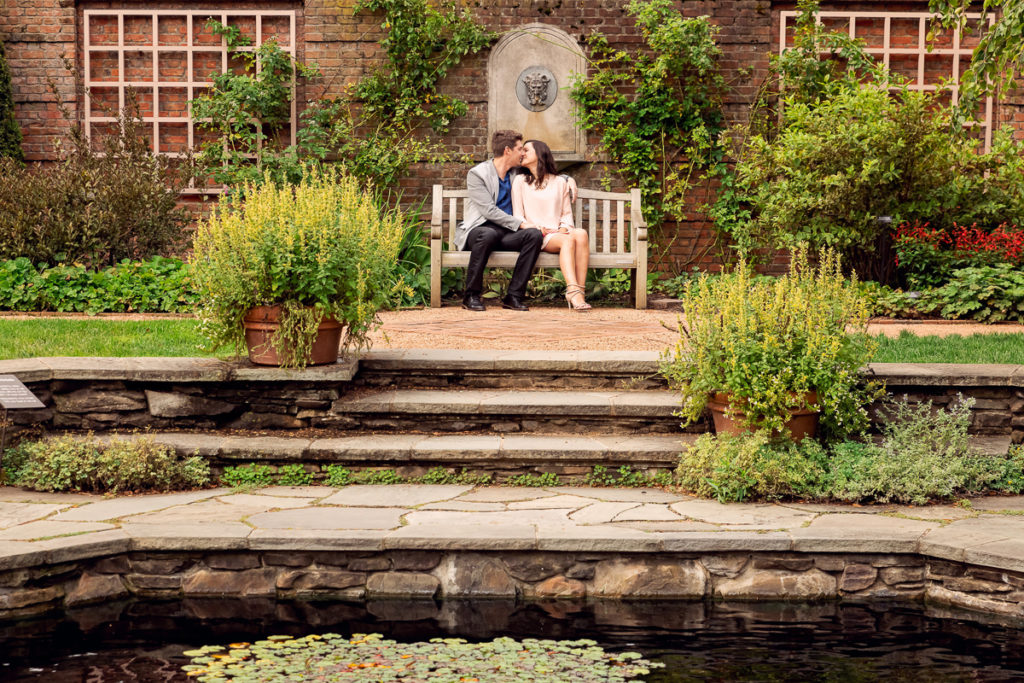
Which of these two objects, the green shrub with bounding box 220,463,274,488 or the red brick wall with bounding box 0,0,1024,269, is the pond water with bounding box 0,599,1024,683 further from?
the red brick wall with bounding box 0,0,1024,269

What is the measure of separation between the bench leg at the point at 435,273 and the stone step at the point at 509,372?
2910 mm

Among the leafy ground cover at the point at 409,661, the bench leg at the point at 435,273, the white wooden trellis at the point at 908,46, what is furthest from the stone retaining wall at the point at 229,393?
the white wooden trellis at the point at 908,46

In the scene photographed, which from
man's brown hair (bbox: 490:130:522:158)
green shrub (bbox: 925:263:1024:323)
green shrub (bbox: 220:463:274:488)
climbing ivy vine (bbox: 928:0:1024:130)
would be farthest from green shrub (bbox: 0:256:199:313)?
green shrub (bbox: 925:263:1024:323)

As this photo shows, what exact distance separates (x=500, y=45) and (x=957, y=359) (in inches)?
239

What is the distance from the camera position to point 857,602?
4.09 meters

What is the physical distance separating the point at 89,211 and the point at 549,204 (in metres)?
3.47

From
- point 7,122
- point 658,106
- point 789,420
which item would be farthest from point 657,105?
point 789,420

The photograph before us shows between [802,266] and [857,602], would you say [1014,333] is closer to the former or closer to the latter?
[802,266]

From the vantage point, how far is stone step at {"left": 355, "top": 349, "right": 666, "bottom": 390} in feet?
18.8

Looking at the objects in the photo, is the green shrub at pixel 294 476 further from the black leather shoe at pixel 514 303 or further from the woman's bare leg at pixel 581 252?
the woman's bare leg at pixel 581 252

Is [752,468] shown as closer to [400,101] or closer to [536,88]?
[536,88]

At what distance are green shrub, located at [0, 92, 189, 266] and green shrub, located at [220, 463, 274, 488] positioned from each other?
4075 millimetres

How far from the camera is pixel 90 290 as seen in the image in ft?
26.0

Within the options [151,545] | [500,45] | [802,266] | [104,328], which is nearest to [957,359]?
[802,266]
